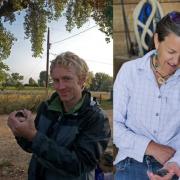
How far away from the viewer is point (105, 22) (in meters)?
6.30

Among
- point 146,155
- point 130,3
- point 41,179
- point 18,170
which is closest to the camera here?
point 146,155

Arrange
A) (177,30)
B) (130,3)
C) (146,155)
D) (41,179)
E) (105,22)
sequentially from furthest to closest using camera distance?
(105,22) → (41,179) → (130,3) → (146,155) → (177,30)

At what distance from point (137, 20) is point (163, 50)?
410 mm

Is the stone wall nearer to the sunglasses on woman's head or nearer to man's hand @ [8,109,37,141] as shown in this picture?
the sunglasses on woman's head

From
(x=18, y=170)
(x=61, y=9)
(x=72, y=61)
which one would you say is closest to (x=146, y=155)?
(x=72, y=61)

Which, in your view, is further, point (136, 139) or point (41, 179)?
point (41, 179)

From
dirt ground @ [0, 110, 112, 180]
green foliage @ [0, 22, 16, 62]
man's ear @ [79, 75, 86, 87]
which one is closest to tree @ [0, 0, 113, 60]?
green foliage @ [0, 22, 16, 62]

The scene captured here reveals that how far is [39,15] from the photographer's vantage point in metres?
7.05

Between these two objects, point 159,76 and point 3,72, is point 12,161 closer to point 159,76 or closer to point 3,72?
point 3,72

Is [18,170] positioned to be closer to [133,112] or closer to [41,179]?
[41,179]

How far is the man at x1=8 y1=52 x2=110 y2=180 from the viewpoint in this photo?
7.00 feet

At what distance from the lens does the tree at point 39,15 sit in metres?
6.60

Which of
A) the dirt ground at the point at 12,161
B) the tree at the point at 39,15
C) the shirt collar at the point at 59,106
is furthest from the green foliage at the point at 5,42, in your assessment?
the shirt collar at the point at 59,106

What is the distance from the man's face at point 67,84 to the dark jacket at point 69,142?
6 centimetres
